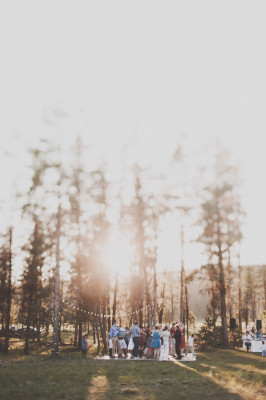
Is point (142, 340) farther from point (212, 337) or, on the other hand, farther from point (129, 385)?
point (129, 385)

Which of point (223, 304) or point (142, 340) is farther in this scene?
point (223, 304)

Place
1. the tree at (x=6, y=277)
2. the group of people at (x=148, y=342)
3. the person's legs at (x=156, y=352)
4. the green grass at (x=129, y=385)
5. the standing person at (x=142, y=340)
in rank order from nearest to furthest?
the green grass at (x=129, y=385), the group of people at (x=148, y=342), the person's legs at (x=156, y=352), the standing person at (x=142, y=340), the tree at (x=6, y=277)

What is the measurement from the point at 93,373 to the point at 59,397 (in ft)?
14.9

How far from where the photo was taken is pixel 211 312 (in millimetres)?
30875

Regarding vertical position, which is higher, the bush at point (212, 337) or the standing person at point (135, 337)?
the standing person at point (135, 337)

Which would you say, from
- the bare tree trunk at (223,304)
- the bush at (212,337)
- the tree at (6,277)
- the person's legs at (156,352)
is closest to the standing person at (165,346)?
the person's legs at (156,352)

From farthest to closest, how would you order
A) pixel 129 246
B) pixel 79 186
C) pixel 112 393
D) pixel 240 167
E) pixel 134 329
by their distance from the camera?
pixel 240 167
pixel 129 246
pixel 79 186
pixel 134 329
pixel 112 393

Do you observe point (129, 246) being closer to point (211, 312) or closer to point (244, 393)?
point (211, 312)

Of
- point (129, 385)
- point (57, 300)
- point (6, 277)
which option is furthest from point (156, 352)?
point (6, 277)

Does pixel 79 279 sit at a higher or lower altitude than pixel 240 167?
lower

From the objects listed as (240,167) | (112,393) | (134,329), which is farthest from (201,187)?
(112,393)

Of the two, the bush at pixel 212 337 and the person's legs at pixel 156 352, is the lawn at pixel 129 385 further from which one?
the bush at pixel 212 337

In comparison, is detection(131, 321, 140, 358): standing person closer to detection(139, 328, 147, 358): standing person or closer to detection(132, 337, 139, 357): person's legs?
detection(132, 337, 139, 357): person's legs

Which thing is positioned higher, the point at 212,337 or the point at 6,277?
the point at 6,277
